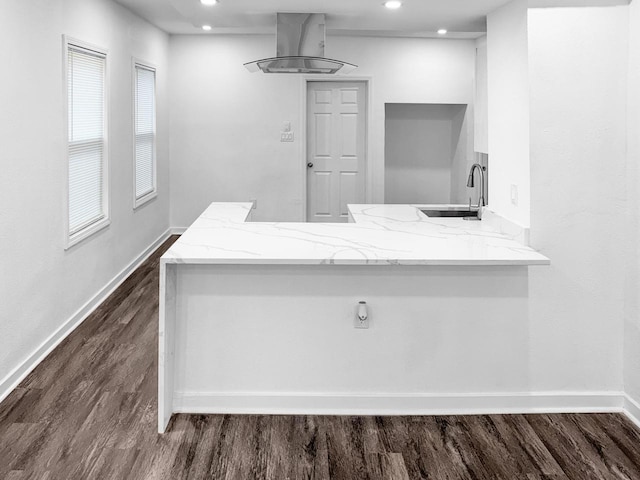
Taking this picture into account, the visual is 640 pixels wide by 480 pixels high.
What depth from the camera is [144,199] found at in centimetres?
636

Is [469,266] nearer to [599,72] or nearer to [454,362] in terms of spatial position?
[454,362]

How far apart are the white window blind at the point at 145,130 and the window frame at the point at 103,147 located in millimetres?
937

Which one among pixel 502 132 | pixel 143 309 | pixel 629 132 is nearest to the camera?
pixel 629 132

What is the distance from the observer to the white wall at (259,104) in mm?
7285

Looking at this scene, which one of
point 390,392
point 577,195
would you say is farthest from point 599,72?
point 390,392

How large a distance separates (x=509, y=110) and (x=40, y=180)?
2.74 meters

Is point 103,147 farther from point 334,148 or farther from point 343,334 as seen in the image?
point 334,148

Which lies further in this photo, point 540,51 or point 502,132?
point 502,132

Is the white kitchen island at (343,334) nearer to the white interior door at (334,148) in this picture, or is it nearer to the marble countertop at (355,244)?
the marble countertop at (355,244)

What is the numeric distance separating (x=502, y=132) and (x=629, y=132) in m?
0.66

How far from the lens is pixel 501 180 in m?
3.44

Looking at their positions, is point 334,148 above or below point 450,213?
above

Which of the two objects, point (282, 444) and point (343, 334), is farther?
point (343, 334)

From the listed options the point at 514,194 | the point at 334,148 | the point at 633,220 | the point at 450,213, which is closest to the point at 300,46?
the point at 450,213
